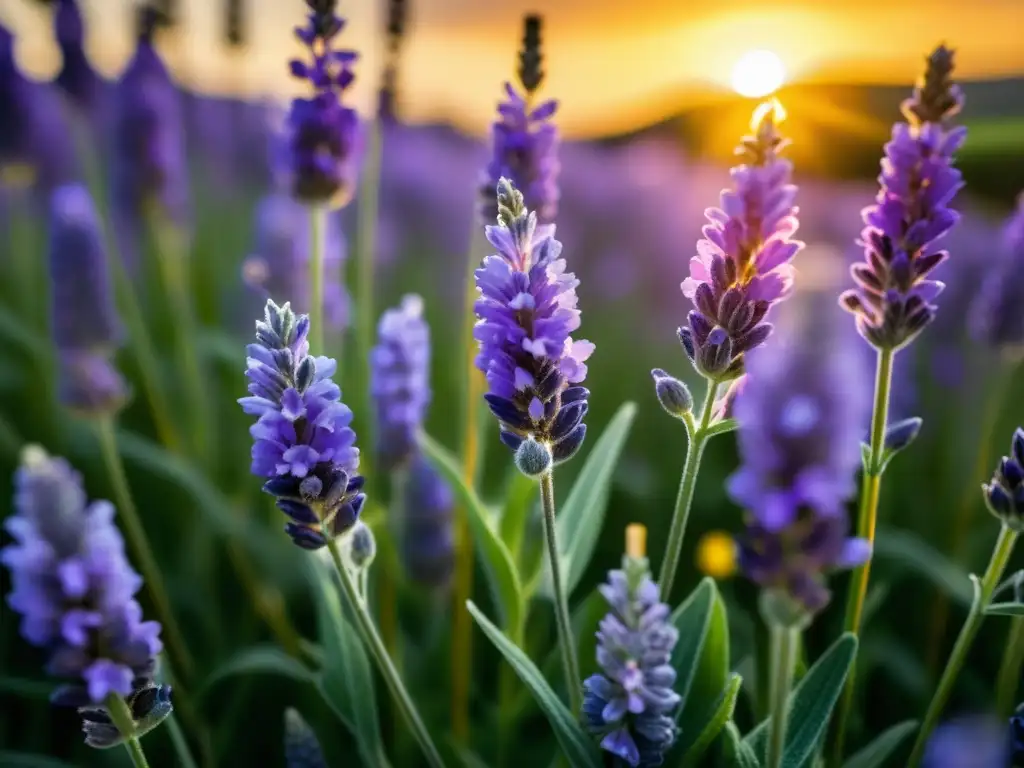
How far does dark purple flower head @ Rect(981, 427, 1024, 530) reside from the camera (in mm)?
1220

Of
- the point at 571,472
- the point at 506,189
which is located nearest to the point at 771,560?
the point at 506,189

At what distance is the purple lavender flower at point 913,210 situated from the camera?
1.18 metres

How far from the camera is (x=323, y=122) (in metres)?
1.96

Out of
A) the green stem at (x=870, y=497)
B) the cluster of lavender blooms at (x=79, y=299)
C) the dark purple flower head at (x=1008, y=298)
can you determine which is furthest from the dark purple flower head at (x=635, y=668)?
the cluster of lavender blooms at (x=79, y=299)

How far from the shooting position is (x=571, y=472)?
10.8ft

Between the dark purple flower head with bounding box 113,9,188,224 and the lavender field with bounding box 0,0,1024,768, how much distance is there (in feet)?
0.05

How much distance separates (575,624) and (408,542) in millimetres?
674

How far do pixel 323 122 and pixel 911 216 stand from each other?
123 centimetres

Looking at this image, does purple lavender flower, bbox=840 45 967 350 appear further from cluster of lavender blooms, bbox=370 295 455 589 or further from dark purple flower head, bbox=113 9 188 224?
dark purple flower head, bbox=113 9 188 224

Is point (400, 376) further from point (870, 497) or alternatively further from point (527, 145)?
point (870, 497)

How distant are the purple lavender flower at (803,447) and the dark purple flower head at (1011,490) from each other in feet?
1.64

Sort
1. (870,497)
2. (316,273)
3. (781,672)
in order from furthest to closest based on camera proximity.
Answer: (316,273)
(870,497)
(781,672)

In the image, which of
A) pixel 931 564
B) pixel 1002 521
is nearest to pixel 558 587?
pixel 1002 521

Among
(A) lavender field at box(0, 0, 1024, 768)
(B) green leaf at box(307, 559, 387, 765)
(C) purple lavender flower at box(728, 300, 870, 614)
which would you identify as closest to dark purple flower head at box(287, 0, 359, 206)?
(A) lavender field at box(0, 0, 1024, 768)
